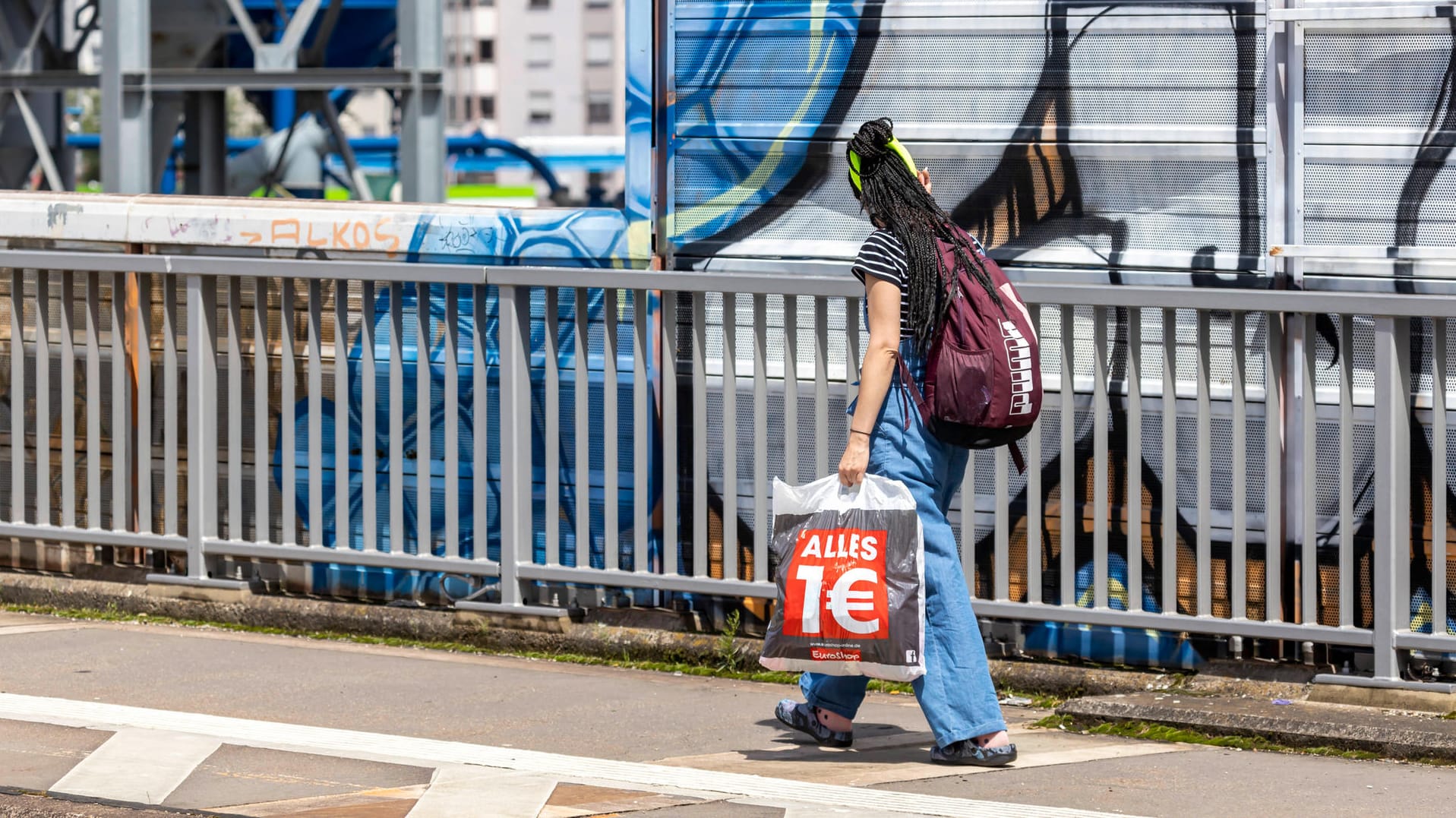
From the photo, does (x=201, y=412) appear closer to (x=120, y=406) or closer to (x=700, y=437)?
(x=120, y=406)

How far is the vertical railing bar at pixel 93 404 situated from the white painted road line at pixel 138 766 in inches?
72.4

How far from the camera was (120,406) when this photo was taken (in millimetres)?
7137

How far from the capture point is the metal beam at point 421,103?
18641mm

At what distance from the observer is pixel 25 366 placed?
741 cm

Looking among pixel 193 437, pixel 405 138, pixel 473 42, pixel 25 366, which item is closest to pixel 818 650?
pixel 193 437

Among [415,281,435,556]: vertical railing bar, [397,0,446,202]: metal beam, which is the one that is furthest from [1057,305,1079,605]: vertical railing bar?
[397,0,446,202]: metal beam

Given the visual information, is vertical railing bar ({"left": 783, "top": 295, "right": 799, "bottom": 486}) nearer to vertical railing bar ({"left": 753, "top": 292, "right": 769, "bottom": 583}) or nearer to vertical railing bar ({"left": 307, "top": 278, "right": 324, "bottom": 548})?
vertical railing bar ({"left": 753, "top": 292, "right": 769, "bottom": 583})

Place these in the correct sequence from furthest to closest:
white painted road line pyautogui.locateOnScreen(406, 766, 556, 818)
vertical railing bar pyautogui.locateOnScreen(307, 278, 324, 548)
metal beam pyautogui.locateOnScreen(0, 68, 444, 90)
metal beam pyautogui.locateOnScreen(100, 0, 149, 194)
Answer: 1. metal beam pyautogui.locateOnScreen(0, 68, 444, 90)
2. metal beam pyautogui.locateOnScreen(100, 0, 149, 194)
3. vertical railing bar pyautogui.locateOnScreen(307, 278, 324, 548)
4. white painted road line pyautogui.locateOnScreen(406, 766, 556, 818)

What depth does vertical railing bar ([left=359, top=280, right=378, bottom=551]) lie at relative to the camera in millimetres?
6773

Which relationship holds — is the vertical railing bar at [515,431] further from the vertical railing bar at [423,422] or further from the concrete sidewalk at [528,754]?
the concrete sidewalk at [528,754]

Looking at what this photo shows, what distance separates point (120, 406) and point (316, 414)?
79cm

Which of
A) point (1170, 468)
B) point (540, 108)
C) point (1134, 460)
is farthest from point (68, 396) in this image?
point (540, 108)

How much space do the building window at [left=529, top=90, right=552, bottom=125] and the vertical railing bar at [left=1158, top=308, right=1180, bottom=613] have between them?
339 ft

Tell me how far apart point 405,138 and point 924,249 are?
1447cm
